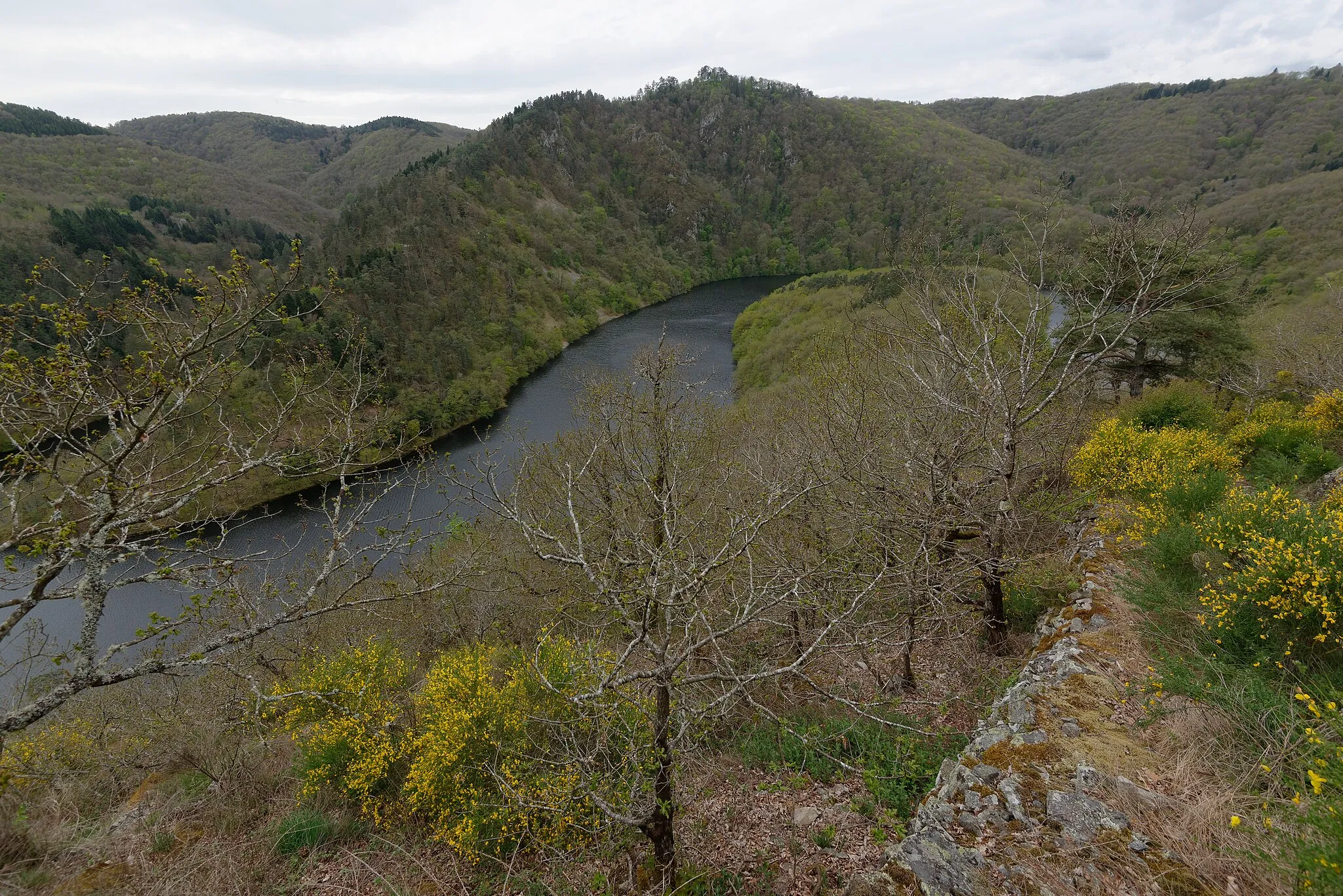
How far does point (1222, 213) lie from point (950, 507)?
2293 inches

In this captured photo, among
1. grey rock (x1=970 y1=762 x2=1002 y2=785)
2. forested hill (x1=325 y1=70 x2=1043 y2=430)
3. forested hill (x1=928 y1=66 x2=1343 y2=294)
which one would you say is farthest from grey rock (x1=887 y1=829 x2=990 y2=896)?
forested hill (x1=325 y1=70 x2=1043 y2=430)

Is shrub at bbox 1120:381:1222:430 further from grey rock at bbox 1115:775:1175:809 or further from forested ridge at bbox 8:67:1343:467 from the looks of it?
grey rock at bbox 1115:775:1175:809

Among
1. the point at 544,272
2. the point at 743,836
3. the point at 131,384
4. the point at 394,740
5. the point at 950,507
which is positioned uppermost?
the point at 544,272

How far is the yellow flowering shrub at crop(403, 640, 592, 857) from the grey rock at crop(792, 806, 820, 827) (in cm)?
193

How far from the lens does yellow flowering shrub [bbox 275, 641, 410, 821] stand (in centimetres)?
625

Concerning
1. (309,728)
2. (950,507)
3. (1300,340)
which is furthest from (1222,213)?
(309,728)

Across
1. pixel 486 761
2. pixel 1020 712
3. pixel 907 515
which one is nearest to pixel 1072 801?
pixel 1020 712

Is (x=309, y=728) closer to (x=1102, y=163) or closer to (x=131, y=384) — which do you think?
(x=131, y=384)

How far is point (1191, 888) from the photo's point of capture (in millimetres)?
2955

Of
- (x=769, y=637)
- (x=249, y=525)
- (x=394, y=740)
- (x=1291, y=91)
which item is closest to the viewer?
(x=394, y=740)

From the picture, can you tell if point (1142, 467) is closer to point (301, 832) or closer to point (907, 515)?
point (907, 515)

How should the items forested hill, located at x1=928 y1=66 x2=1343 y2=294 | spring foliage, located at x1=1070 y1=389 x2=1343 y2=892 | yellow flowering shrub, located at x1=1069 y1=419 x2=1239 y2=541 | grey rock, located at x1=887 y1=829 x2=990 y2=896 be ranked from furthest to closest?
forested hill, located at x1=928 y1=66 x2=1343 y2=294
yellow flowering shrub, located at x1=1069 y1=419 x2=1239 y2=541
grey rock, located at x1=887 y1=829 x2=990 y2=896
spring foliage, located at x1=1070 y1=389 x2=1343 y2=892

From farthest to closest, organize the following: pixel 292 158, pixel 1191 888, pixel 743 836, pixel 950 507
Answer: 1. pixel 292 158
2. pixel 950 507
3. pixel 743 836
4. pixel 1191 888

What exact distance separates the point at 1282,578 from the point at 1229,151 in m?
125
